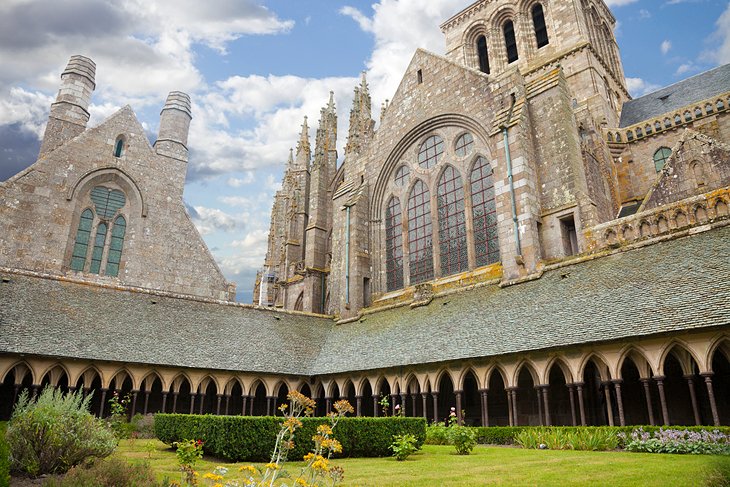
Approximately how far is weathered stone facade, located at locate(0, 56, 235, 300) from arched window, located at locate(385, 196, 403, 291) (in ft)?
32.9

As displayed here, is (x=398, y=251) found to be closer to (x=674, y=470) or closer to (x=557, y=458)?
(x=557, y=458)

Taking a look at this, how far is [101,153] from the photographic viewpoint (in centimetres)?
2836

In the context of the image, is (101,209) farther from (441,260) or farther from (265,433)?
(265,433)

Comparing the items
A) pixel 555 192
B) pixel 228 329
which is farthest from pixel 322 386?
pixel 555 192

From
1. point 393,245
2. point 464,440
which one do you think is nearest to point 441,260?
point 393,245

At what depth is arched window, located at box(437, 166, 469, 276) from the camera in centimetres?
2420

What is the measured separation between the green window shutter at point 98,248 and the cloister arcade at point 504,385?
30.2 feet

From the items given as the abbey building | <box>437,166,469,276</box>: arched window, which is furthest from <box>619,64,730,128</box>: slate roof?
<box>437,166,469,276</box>: arched window

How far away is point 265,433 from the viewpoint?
462 inches

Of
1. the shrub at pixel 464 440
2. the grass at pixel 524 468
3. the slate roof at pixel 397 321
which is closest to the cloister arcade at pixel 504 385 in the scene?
the slate roof at pixel 397 321

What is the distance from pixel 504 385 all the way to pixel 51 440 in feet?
44.3

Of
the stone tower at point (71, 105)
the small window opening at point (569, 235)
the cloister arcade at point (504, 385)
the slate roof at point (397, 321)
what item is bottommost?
the cloister arcade at point (504, 385)

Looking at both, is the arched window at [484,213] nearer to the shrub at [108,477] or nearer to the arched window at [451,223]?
the arched window at [451,223]

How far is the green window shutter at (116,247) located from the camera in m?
27.7
